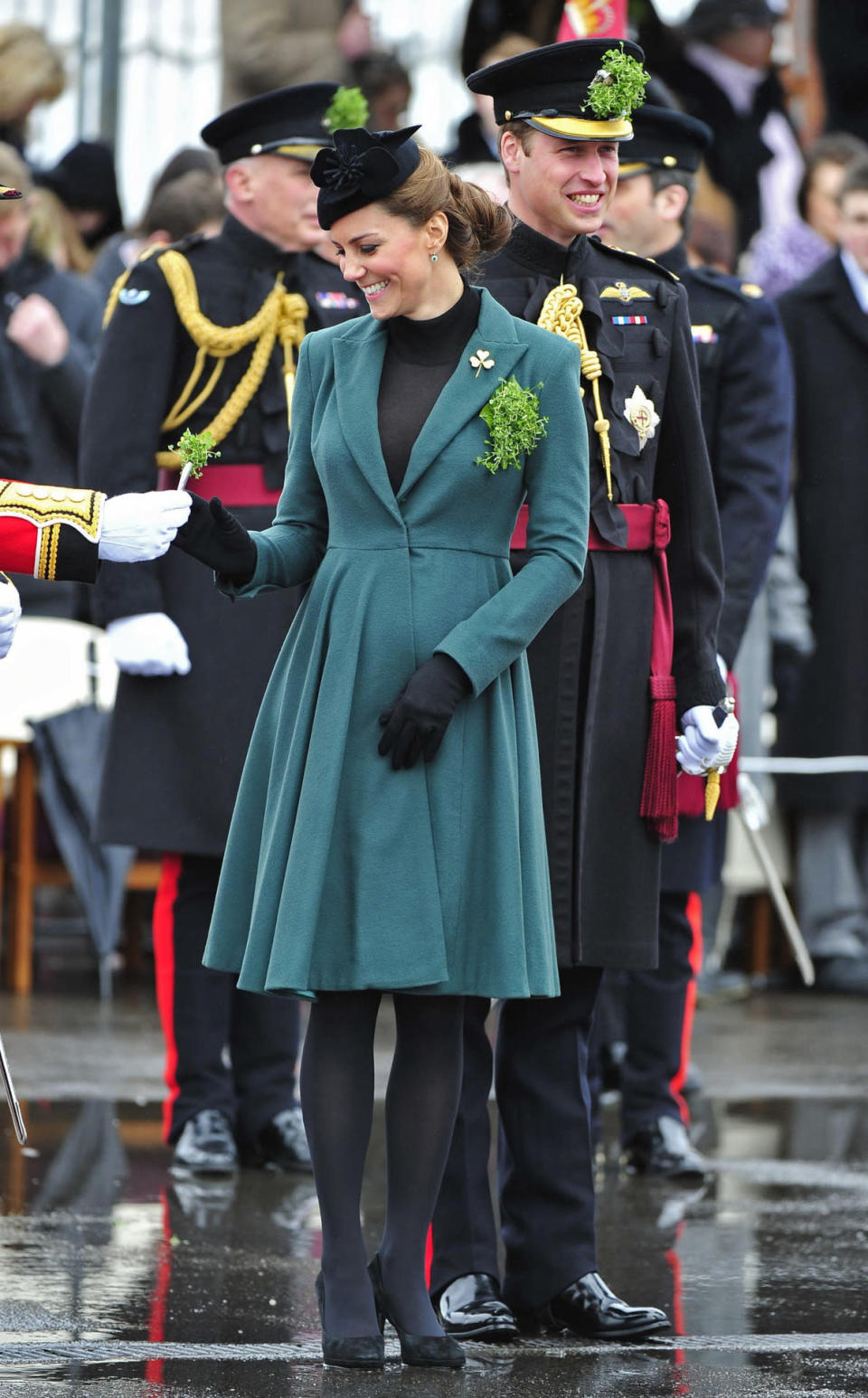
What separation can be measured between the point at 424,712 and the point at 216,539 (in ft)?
1.40

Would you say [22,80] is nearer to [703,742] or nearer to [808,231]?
[808,231]

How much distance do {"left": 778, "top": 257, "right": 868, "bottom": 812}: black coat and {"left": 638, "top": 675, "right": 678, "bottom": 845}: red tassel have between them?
4.80 meters

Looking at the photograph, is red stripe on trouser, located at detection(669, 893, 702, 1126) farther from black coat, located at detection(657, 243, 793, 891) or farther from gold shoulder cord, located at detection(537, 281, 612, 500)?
gold shoulder cord, located at detection(537, 281, 612, 500)

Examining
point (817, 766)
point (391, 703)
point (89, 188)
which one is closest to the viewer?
point (391, 703)

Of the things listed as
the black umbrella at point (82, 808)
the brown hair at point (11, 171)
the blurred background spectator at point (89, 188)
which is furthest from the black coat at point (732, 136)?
the brown hair at point (11, 171)

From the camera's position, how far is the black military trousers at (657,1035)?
5.62 m

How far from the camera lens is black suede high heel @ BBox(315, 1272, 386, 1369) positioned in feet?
12.0

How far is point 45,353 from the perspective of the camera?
786cm

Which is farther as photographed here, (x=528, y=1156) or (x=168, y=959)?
(x=168, y=959)

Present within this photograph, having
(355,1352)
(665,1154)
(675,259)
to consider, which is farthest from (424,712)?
(675,259)

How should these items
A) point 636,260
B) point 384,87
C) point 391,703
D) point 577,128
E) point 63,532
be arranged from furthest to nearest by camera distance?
1. point 384,87
2. point 636,260
3. point 577,128
4. point 63,532
5. point 391,703

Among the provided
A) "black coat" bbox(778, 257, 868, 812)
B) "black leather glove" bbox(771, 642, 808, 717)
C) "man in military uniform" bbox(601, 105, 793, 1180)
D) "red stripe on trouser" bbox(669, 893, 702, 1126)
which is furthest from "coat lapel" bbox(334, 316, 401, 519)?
"black coat" bbox(778, 257, 868, 812)

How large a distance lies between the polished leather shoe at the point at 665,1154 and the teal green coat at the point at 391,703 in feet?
6.05

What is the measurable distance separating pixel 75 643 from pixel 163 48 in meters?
4.81
